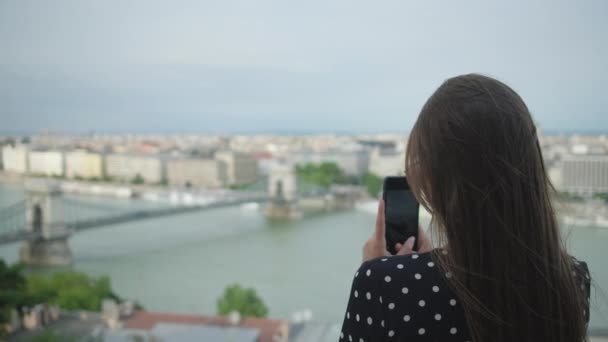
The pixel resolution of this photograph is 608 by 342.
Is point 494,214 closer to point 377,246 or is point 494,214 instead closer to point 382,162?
point 377,246

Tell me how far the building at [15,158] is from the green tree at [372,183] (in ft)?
11.6

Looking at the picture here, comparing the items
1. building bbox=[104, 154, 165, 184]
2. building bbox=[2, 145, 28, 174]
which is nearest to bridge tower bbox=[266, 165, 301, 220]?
building bbox=[104, 154, 165, 184]

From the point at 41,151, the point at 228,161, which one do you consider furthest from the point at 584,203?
the point at 228,161

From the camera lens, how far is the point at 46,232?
4.41 m

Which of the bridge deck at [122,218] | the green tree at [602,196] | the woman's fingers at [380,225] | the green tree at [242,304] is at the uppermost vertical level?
the woman's fingers at [380,225]

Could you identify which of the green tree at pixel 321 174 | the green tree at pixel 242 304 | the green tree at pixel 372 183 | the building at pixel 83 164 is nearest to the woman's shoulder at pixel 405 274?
the green tree at pixel 242 304

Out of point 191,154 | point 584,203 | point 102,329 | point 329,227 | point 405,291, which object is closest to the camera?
point 405,291

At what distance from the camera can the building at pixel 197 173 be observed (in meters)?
5.21

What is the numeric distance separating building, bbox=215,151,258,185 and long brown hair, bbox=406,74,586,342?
17.0 ft

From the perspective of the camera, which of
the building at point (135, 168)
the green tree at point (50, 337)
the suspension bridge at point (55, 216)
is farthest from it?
the building at point (135, 168)

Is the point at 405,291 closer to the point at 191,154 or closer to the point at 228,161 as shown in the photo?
the point at 191,154

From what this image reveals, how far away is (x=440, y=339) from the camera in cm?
33

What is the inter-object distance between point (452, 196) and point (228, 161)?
225 inches

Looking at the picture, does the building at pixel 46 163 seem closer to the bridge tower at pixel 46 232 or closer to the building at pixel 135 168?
the bridge tower at pixel 46 232
